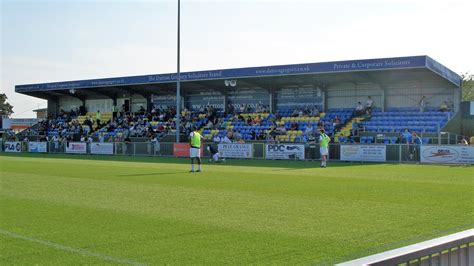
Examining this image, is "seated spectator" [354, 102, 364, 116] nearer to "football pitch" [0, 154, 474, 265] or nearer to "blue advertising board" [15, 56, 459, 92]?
"blue advertising board" [15, 56, 459, 92]

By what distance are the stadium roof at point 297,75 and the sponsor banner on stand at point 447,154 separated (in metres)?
7.26

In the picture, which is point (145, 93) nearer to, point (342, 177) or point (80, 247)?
point (342, 177)

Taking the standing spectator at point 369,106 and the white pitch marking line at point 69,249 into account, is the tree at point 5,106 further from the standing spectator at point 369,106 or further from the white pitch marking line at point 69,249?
the white pitch marking line at point 69,249

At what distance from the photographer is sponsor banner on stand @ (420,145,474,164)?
1067 inches

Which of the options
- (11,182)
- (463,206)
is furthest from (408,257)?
(11,182)

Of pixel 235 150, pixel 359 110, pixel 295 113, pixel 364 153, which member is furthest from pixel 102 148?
pixel 364 153

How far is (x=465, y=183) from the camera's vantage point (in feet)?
54.5

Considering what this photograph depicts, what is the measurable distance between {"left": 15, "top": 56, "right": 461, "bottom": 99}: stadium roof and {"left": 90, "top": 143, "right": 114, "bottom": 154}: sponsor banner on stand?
8.21 meters

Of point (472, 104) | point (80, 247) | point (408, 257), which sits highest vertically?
point (472, 104)

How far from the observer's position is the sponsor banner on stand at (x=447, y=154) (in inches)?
1067

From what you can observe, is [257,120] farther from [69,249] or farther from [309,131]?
[69,249]

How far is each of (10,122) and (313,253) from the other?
82.9 meters

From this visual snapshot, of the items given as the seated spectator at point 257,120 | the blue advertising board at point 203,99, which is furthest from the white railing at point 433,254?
the blue advertising board at point 203,99

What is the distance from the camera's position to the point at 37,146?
1818 inches
